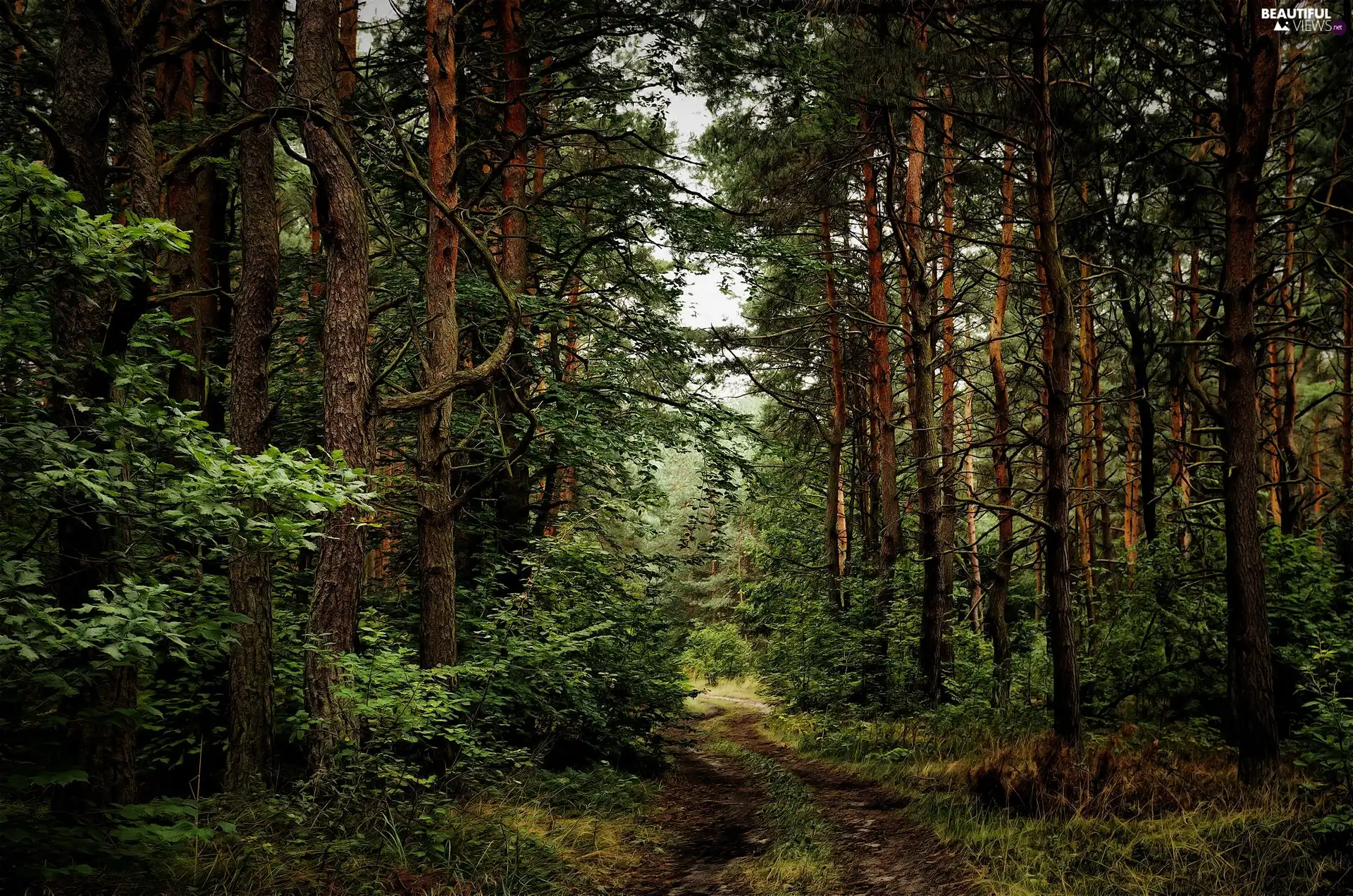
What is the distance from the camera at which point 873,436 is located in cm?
1695

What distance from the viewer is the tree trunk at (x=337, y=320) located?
5.18 meters

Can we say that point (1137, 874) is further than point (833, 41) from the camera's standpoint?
No

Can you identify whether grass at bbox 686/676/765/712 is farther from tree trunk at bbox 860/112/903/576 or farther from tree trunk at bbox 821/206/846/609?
tree trunk at bbox 860/112/903/576

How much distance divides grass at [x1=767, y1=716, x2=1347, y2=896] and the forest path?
30cm

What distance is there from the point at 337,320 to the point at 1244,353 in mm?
7816

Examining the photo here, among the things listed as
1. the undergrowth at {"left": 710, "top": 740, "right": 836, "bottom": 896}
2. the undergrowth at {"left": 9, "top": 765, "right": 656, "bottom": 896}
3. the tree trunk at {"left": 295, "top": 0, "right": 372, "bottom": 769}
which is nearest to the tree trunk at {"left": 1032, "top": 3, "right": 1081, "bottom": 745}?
the undergrowth at {"left": 710, "top": 740, "right": 836, "bottom": 896}

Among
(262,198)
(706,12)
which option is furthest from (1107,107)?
(262,198)

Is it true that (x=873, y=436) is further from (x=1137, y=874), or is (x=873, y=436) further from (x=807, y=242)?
(x=1137, y=874)

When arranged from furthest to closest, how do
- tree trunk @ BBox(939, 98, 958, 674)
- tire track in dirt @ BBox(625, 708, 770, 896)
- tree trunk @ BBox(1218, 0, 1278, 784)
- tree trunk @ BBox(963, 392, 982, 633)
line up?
tree trunk @ BBox(963, 392, 982, 633), tree trunk @ BBox(939, 98, 958, 674), tree trunk @ BBox(1218, 0, 1278, 784), tire track in dirt @ BBox(625, 708, 770, 896)

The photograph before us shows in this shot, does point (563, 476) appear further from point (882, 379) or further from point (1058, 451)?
point (1058, 451)

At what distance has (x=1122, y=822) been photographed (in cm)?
526

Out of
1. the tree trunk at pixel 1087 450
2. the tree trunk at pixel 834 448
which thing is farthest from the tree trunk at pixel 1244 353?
the tree trunk at pixel 834 448

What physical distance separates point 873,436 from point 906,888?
12778mm

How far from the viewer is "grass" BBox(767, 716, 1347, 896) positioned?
4270 millimetres
